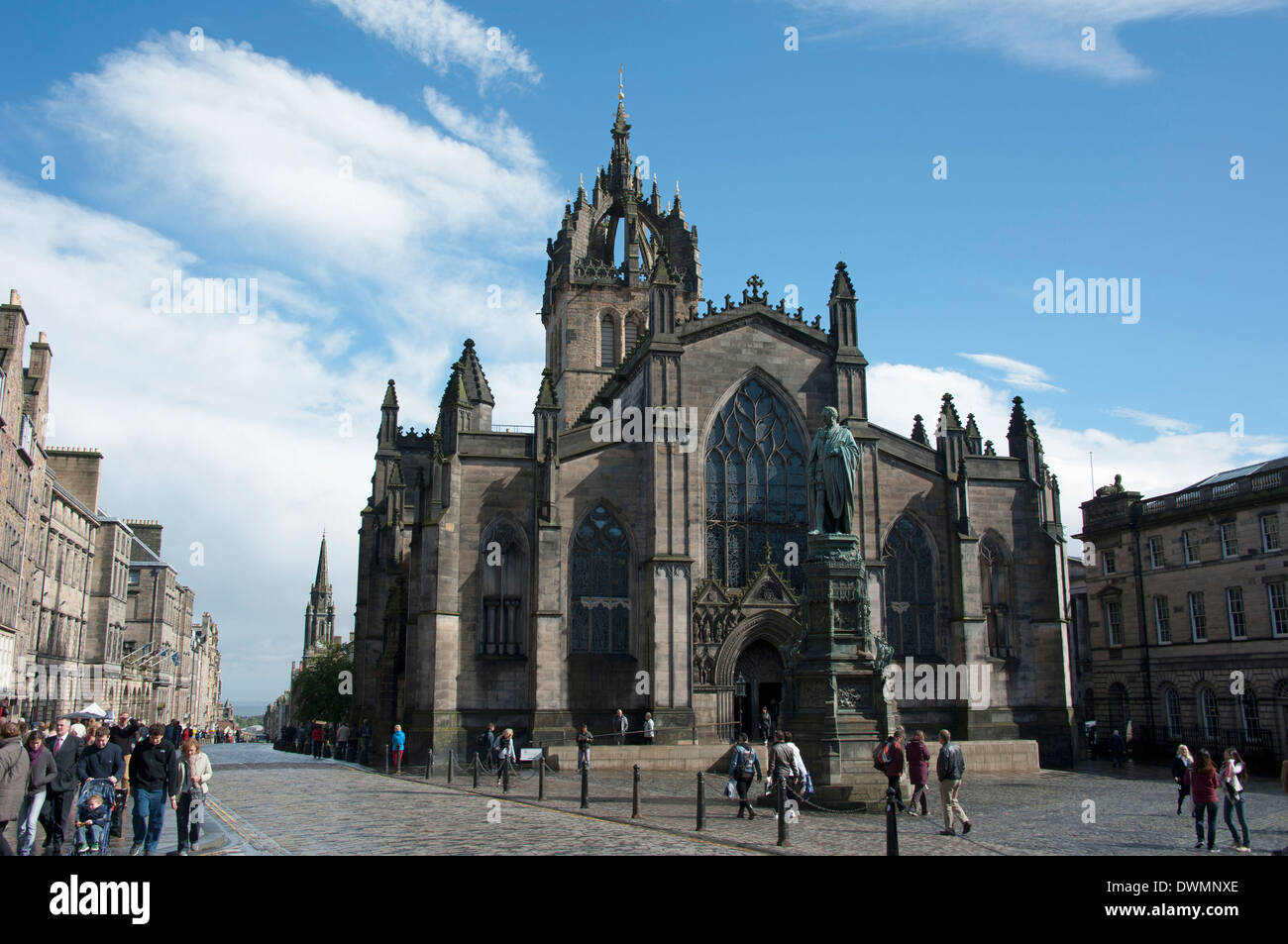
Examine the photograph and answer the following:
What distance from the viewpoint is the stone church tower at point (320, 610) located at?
15675cm

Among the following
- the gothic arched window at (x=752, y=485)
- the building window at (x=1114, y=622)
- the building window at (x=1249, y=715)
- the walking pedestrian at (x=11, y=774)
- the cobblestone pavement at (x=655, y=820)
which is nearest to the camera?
the walking pedestrian at (x=11, y=774)

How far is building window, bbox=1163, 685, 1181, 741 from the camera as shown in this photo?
44.9 meters

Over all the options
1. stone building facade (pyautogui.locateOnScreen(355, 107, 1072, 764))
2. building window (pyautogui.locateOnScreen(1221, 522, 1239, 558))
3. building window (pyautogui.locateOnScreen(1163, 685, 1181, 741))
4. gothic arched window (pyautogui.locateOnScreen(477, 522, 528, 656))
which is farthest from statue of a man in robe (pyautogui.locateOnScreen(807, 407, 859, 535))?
building window (pyautogui.locateOnScreen(1163, 685, 1181, 741))

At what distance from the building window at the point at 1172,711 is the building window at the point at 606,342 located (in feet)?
99.9

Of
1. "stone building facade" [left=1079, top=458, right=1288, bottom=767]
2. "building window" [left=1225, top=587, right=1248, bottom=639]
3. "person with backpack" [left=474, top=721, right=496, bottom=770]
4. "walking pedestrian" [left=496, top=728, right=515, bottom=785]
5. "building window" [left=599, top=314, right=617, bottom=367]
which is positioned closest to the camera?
"walking pedestrian" [left=496, top=728, right=515, bottom=785]

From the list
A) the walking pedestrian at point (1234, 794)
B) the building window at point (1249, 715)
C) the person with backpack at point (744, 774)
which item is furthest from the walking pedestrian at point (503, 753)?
the building window at point (1249, 715)

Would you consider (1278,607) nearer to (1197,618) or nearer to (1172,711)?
(1197,618)

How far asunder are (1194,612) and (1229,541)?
11.6 ft

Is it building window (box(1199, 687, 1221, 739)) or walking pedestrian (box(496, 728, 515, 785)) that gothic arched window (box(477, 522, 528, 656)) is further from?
building window (box(1199, 687, 1221, 739))

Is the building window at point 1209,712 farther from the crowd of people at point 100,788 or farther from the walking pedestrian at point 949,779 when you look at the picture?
the crowd of people at point 100,788

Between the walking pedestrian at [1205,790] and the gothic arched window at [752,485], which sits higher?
the gothic arched window at [752,485]

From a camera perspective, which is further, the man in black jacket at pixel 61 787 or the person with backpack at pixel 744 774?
the person with backpack at pixel 744 774

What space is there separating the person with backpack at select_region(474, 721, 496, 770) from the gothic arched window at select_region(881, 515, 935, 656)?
14726mm
